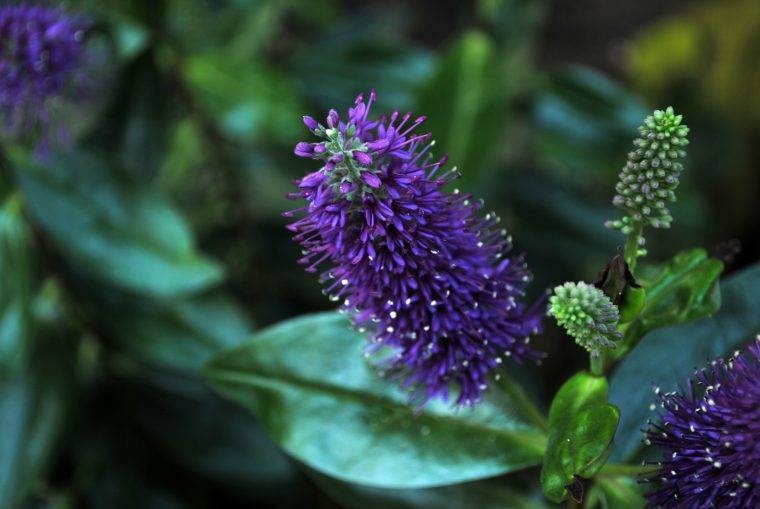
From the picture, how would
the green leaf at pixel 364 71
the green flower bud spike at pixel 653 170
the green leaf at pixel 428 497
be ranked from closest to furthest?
the green flower bud spike at pixel 653 170 < the green leaf at pixel 428 497 < the green leaf at pixel 364 71

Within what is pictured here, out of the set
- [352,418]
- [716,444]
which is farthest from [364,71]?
[716,444]

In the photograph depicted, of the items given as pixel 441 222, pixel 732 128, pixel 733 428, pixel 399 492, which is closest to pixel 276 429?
pixel 399 492

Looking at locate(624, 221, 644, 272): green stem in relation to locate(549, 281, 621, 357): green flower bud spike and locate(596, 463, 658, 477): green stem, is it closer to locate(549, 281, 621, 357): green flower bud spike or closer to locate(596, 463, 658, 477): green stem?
locate(549, 281, 621, 357): green flower bud spike

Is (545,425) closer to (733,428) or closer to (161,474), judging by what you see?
(733,428)

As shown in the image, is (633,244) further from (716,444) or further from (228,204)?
(228,204)

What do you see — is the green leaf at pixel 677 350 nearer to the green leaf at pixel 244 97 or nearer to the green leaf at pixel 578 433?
the green leaf at pixel 578 433

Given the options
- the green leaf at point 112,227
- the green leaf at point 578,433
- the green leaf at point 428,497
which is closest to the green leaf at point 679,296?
the green leaf at point 578,433

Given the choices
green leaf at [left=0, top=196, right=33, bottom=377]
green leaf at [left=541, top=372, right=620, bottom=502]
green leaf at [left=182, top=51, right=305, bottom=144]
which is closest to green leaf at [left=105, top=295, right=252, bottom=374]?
green leaf at [left=0, top=196, right=33, bottom=377]
